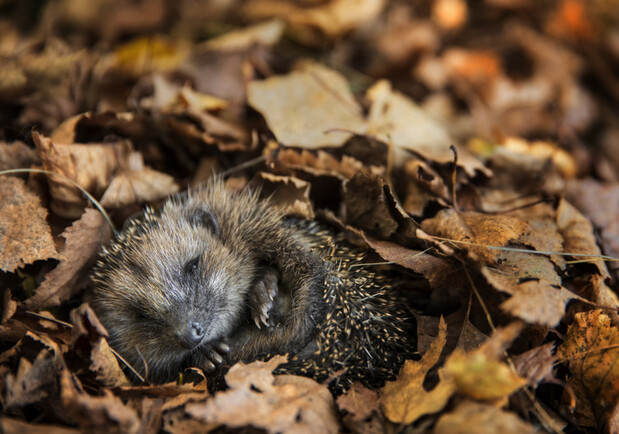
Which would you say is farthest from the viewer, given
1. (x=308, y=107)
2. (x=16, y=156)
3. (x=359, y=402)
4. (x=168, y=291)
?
(x=308, y=107)

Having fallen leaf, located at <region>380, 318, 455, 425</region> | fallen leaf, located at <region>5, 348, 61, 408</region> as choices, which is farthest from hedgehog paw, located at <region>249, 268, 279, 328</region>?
fallen leaf, located at <region>5, 348, 61, 408</region>

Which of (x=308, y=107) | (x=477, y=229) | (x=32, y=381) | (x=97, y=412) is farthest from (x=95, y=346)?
(x=308, y=107)

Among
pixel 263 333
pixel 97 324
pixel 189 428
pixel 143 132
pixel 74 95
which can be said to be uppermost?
pixel 74 95

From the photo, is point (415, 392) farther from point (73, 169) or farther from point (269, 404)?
point (73, 169)

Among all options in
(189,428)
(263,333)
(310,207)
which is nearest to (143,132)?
(310,207)

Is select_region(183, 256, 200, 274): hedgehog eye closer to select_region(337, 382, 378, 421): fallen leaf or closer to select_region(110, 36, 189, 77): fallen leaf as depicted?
select_region(337, 382, 378, 421): fallen leaf

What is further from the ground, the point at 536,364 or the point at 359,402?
the point at 536,364

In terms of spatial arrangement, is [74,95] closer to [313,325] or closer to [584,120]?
[313,325]
